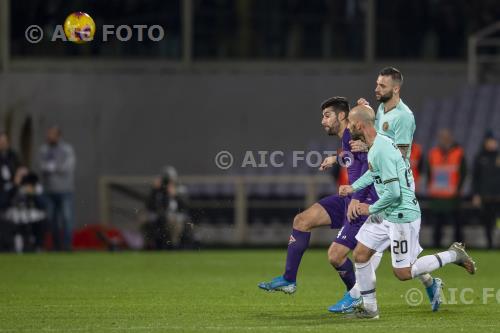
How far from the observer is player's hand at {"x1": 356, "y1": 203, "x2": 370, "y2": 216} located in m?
11.4

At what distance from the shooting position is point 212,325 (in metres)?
11.4

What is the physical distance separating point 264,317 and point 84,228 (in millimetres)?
12802

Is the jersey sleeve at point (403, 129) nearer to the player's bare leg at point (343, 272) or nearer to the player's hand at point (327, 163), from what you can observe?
the player's hand at point (327, 163)

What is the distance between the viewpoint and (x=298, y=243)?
12734 mm

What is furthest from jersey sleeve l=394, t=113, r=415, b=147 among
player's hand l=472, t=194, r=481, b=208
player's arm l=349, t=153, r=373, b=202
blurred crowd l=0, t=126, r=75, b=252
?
blurred crowd l=0, t=126, r=75, b=252

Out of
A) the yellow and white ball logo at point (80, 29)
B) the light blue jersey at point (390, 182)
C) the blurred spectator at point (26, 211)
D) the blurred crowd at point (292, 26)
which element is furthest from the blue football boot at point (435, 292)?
the blurred crowd at point (292, 26)

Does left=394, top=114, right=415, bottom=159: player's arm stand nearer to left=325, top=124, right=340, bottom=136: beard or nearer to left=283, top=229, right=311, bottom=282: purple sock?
left=325, top=124, right=340, bottom=136: beard

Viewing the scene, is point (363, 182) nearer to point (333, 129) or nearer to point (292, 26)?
point (333, 129)

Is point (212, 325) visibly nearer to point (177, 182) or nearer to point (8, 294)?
point (8, 294)

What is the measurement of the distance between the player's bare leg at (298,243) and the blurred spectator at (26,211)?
10449 millimetres

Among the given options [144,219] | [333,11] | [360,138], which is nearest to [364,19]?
[333,11]

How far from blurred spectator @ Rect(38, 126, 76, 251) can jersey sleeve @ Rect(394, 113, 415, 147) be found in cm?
1131

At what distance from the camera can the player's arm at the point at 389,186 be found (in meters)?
11.3

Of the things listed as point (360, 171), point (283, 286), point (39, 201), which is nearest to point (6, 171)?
point (39, 201)
